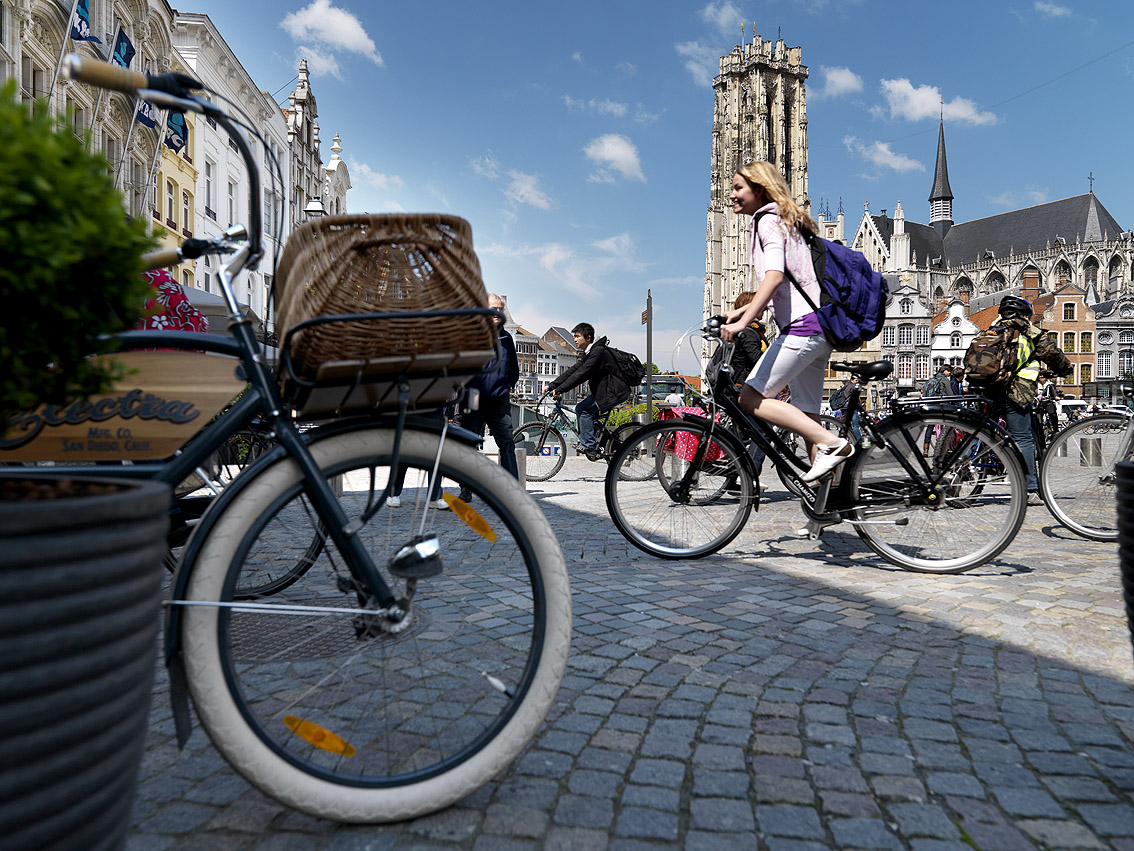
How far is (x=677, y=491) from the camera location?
5.00 meters

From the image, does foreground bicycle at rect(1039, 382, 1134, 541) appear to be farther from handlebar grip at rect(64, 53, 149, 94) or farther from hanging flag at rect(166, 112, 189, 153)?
hanging flag at rect(166, 112, 189, 153)

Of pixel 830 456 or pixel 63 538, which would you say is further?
pixel 830 456

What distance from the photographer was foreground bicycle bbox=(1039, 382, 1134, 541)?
5.50m

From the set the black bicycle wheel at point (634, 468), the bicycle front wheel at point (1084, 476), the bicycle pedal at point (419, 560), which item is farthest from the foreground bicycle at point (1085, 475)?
the bicycle pedal at point (419, 560)

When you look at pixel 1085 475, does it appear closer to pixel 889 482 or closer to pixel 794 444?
pixel 889 482

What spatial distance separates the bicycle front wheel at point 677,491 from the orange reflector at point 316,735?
3.27 meters

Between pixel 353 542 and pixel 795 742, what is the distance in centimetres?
132

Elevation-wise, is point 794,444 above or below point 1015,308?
below

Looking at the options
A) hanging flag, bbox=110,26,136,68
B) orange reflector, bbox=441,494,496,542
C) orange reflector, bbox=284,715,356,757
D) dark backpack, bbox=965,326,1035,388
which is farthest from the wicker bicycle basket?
hanging flag, bbox=110,26,136,68

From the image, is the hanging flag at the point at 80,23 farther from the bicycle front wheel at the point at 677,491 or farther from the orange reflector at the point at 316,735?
Result: the orange reflector at the point at 316,735

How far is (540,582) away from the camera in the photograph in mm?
1881

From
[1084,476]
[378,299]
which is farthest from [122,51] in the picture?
[378,299]

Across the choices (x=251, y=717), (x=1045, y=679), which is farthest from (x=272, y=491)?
(x=1045, y=679)

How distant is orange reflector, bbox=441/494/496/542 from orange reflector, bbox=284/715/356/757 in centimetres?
55
